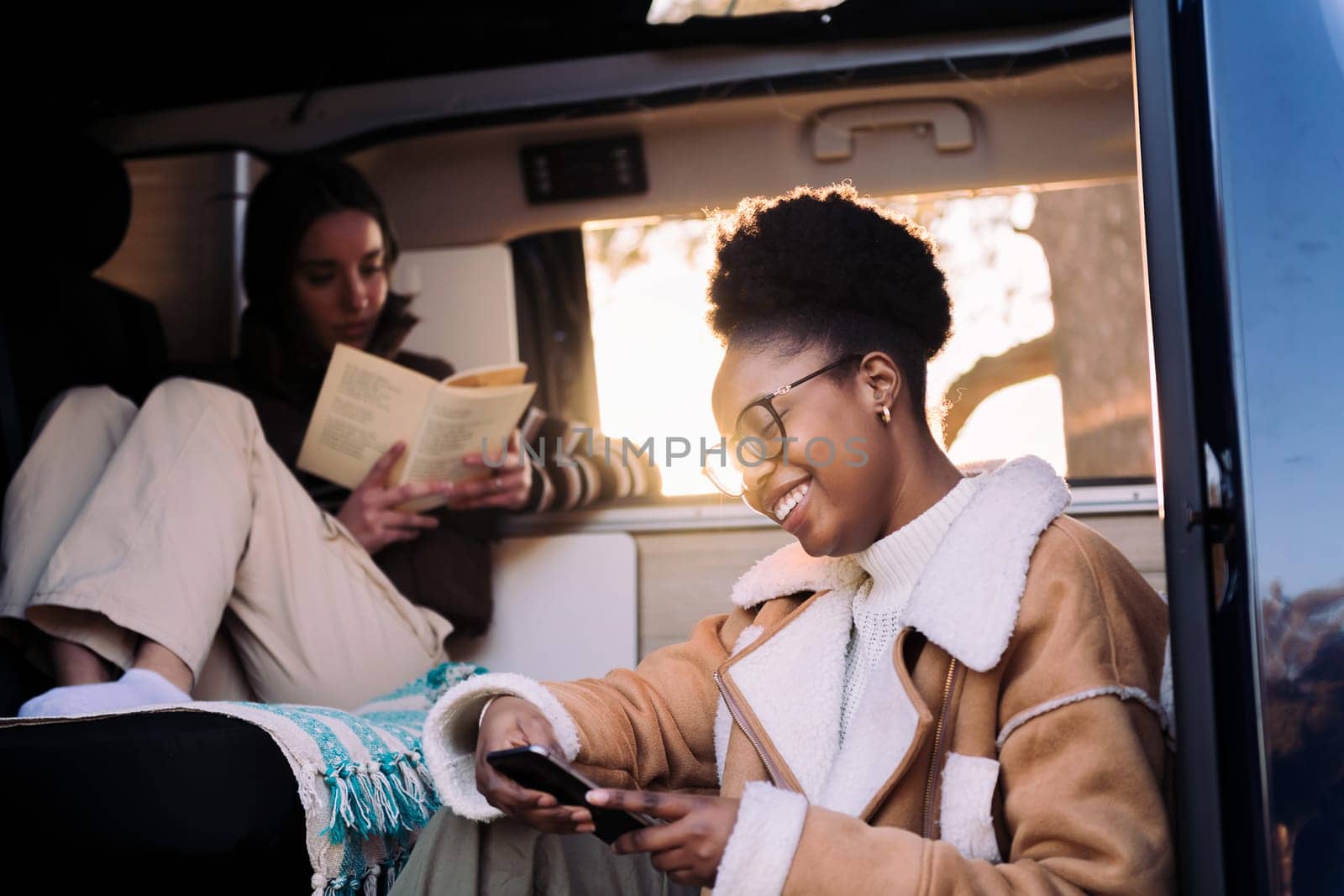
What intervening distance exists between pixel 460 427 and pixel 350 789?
43.7 inches

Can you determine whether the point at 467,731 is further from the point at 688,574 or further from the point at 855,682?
the point at 688,574

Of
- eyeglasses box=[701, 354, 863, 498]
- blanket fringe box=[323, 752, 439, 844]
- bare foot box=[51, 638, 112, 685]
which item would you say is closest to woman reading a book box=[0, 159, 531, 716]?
bare foot box=[51, 638, 112, 685]

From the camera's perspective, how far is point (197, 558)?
224 cm

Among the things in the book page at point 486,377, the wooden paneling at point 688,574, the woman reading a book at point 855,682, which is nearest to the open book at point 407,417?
the book page at point 486,377

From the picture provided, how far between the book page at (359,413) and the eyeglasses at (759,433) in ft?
3.89

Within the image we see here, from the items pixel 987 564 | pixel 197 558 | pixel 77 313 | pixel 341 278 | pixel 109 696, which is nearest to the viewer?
pixel 987 564

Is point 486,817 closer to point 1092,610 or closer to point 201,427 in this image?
point 1092,610

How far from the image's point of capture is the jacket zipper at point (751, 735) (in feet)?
5.03

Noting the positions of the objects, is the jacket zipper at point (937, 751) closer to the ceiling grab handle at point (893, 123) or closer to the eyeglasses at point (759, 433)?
the eyeglasses at point (759, 433)

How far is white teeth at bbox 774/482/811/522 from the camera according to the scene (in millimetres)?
1587

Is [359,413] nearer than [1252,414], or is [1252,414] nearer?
[1252,414]

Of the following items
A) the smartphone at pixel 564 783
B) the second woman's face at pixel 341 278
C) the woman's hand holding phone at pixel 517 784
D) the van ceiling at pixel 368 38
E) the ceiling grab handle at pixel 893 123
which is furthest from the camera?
the second woman's face at pixel 341 278

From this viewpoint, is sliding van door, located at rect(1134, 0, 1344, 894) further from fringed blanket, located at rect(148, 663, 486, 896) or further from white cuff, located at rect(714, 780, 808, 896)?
fringed blanket, located at rect(148, 663, 486, 896)

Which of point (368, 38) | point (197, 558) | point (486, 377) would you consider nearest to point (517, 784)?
point (197, 558)
